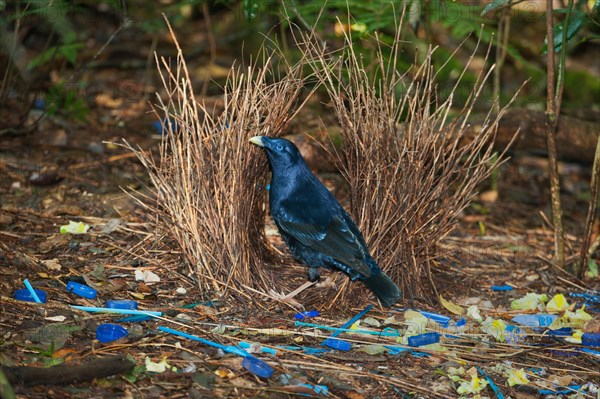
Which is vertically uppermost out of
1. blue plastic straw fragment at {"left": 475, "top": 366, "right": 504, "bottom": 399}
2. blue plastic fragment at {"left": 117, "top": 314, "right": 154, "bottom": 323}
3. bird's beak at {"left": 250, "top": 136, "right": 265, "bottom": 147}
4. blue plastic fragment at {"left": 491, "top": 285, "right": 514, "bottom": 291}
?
bird's beak at {"left": 250, "top": 136, "right": 265, "bottom": 147}

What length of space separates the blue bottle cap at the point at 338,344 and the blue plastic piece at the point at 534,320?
1.09 m

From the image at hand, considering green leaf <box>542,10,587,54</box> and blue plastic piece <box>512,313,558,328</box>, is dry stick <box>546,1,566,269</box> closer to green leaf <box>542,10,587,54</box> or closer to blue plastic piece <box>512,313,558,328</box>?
green leaf <box>542,10,587,54</box>

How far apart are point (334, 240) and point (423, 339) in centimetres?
66

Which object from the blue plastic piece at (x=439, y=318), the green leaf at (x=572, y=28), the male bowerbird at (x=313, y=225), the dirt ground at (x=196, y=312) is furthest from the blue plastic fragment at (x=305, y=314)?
the green leaf at (x=572, y=28)

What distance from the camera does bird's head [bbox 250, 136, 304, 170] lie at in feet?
13.1

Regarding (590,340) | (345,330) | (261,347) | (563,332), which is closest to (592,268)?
(563,332)

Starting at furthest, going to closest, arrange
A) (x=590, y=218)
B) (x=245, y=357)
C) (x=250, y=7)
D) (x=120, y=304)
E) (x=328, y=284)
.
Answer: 1. (x=250, y=7)
2. (x=590, y=218)
3. (x=328, y=284)
4. (x=120, y=304)
5. (x=245, y=357)

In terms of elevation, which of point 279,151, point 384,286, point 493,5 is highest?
point 493,5

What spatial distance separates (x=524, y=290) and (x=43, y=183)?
3069 mm

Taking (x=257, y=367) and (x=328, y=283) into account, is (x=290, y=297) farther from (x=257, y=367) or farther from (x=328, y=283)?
(x=257, y=367)

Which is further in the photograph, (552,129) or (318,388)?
(552,129)

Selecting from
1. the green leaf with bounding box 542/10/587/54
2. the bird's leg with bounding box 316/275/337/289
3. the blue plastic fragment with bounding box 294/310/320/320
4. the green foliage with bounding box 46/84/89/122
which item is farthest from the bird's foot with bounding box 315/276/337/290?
the green foliage with bounding box 46/84/89/122

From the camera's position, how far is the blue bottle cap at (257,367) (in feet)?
10.3

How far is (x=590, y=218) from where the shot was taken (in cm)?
460
